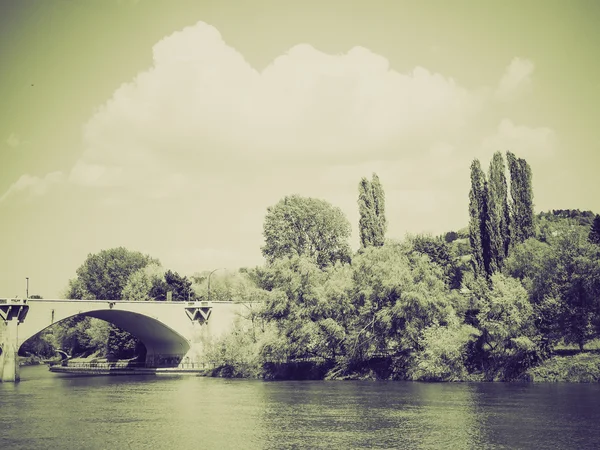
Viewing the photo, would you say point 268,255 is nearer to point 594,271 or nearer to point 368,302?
point 368,302

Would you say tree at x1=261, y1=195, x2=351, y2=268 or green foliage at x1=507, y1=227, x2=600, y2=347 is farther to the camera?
tree at x1=261, y1=195, x2=351, y2=268

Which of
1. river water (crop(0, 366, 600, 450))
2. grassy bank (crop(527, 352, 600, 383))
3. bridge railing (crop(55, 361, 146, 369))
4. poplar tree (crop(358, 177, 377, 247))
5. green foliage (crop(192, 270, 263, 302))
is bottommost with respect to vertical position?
river water (crop(0, 366, 600, 450))

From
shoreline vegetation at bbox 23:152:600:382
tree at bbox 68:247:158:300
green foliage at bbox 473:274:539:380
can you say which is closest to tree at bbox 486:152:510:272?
shoreline vegetation at bbox 23:152:600:382

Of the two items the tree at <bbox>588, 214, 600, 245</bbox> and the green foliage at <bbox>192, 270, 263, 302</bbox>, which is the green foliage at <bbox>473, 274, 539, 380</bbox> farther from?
the green foliage at <bbox>192, 270, 263, 302</bbox>

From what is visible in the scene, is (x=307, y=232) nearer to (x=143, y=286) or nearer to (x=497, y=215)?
(x=143, y=286)

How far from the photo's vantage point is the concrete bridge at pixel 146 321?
268 feet

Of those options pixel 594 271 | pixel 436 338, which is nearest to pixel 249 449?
pixel 436 338

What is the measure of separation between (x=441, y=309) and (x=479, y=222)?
37.8 ft

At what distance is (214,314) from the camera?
9606cm

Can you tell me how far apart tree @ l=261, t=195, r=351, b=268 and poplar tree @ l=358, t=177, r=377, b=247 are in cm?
1621

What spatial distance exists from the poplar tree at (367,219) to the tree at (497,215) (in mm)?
19081

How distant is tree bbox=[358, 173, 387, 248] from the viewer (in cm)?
8800

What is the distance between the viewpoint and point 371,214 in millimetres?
88250

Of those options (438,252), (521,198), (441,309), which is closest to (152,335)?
(438,252)
